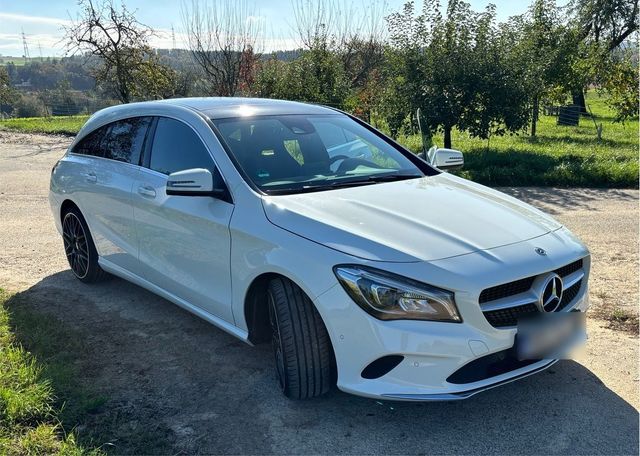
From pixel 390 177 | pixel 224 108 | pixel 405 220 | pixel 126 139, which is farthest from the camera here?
pixel 126 139

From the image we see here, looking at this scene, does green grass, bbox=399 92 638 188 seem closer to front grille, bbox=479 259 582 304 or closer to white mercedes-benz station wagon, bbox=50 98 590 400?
white mercedes-benz station wagon, bbox=50 98 590 400

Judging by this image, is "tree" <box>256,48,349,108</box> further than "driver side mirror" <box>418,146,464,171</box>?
Yes

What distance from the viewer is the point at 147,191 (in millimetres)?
4000

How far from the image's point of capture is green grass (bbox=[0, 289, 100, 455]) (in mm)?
2727

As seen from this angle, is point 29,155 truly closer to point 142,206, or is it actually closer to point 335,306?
point 142,206

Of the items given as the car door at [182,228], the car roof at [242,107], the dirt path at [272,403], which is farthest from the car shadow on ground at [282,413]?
the car roof at [242,107]

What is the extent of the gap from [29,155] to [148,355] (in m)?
13.4

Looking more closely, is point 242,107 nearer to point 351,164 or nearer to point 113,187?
point 351,164

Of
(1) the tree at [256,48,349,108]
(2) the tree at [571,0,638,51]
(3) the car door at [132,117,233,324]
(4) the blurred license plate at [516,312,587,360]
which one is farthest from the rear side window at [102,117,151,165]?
(2) the tree at [571,0,638,51]


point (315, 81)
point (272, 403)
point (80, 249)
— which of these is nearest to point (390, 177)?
point (272, 403)

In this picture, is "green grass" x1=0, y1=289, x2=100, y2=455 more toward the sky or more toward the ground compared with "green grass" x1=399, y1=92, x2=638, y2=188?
more toward the ground

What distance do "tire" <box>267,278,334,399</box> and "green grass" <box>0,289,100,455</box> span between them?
3.32 ft

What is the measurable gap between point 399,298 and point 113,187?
278 cm

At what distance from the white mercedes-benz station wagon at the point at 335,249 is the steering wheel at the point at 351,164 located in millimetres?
13
